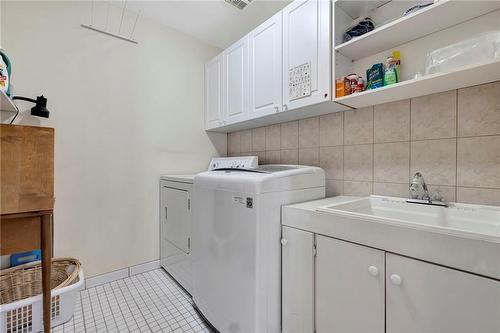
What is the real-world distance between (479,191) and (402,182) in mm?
344

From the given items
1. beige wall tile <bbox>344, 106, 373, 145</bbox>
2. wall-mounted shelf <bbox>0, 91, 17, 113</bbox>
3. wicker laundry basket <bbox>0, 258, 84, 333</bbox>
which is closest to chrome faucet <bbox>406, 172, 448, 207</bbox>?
beige wall tile <bbox>344, 106, 373, 145</bbox>

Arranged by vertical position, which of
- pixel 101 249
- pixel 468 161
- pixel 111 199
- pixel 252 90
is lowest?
pixel 101 249

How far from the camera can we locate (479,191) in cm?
115

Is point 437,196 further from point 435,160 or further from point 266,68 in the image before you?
point 266,68

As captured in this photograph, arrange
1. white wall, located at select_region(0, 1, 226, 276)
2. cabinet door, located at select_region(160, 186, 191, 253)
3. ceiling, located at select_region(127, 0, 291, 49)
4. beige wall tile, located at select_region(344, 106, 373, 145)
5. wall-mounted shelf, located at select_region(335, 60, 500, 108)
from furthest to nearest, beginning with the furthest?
ceiling, located at select_region(127, 0, 291, 49)
cabinet door, located at select_region(160, 186, 191, 253)
white wall, located at select_region(0, 1, 226, 276)
beige wall tile, located at select_region(344, 106, 373, 145)
wall-mounted shelf, located at select_region(335, 60, 500, 108)

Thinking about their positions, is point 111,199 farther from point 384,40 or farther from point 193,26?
point 384,40

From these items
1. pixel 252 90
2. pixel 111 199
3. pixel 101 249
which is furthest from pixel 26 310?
pixel 252 90

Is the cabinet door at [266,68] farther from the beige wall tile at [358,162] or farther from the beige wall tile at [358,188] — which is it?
the beige wall tile at [358,188]

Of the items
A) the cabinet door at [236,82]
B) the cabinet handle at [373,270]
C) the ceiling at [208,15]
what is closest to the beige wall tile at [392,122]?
the cabinet handle at [373,270]

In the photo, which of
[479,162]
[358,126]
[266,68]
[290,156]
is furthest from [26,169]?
[479,162]

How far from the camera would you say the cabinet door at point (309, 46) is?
1422 millimetres

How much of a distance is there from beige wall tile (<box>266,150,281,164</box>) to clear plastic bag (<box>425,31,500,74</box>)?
130 cm

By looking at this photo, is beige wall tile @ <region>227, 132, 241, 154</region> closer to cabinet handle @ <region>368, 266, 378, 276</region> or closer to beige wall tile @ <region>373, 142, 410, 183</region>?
beige wall tile @ <region>373, 142, 410, 183</region>

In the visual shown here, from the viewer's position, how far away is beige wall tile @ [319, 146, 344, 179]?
173 cm
